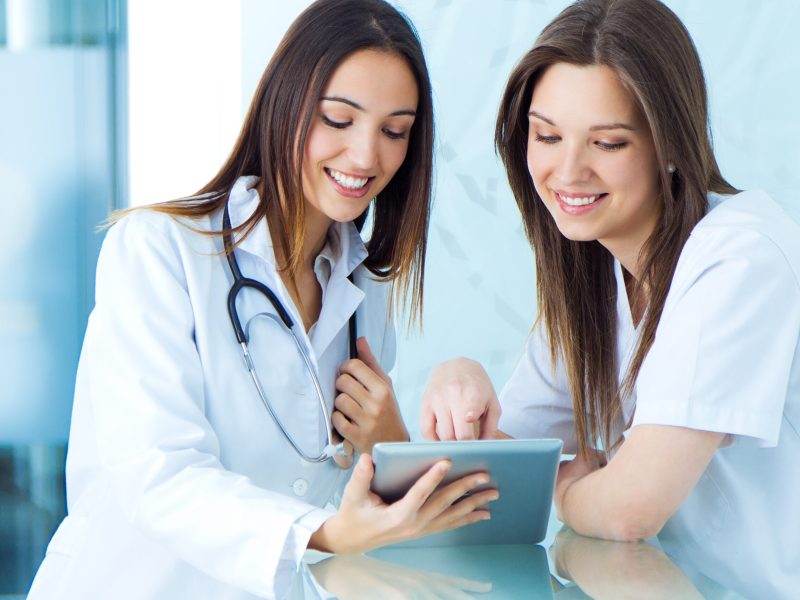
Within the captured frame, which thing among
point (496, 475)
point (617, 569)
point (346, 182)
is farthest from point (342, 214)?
point (617, 569)

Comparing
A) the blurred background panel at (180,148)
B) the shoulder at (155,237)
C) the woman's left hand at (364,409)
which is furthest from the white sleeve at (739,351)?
the blurred background panel at (180,148)

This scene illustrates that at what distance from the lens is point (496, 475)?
1.11 meters

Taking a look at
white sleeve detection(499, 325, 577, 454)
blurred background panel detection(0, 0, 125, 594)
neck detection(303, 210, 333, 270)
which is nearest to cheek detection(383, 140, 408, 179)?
neck detection(303, 210, 333, 270)

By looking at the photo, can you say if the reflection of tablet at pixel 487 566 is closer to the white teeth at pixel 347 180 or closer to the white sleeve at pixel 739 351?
the white sleeve at pixel 739 351

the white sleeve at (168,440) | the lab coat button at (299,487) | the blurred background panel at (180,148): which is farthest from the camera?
the blurred background panel at (180,148)

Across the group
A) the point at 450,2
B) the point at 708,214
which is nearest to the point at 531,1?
the point at 450,2

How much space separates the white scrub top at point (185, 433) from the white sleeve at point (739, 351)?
443 millimetres

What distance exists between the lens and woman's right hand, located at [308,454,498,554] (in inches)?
42.3

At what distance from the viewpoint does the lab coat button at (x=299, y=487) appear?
1388mm

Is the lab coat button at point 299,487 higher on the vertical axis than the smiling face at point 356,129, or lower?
lower

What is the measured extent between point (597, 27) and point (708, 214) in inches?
11.5

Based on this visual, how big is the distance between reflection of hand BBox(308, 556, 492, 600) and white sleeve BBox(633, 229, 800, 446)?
12.6 inches

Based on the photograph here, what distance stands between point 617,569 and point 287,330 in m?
0.56

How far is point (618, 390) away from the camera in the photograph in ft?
4.68
